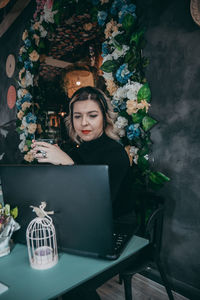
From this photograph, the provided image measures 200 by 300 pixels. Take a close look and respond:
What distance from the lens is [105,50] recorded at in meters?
1.97

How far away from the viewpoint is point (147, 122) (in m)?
1.78

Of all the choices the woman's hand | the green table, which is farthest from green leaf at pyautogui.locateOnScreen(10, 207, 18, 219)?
the woman's hand

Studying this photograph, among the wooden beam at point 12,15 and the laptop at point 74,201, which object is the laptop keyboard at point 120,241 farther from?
the wooden beam at point 12,15

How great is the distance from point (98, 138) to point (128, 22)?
0.96 metres

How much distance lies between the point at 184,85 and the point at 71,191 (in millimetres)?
1273

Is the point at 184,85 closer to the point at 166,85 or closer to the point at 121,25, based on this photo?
the point at 166,85

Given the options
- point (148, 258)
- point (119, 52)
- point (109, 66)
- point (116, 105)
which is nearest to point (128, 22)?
point (119, 52)

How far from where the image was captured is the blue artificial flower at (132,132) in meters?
1.82

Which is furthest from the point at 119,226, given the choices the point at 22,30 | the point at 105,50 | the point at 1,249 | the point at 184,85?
the point at 22,30

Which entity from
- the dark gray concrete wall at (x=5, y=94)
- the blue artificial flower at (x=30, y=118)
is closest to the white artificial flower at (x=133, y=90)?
the blue artificial flower at (x=30, y=118)

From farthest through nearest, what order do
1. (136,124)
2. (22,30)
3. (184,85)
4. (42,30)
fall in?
(22,30) → (42,30) → (136,124) → (184,85)

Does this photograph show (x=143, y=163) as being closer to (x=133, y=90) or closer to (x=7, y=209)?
(x=133, y=90)

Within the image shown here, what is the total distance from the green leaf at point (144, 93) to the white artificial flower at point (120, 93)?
126mm

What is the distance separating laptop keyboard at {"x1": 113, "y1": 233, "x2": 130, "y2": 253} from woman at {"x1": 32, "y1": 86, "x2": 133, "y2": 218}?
0.47m
